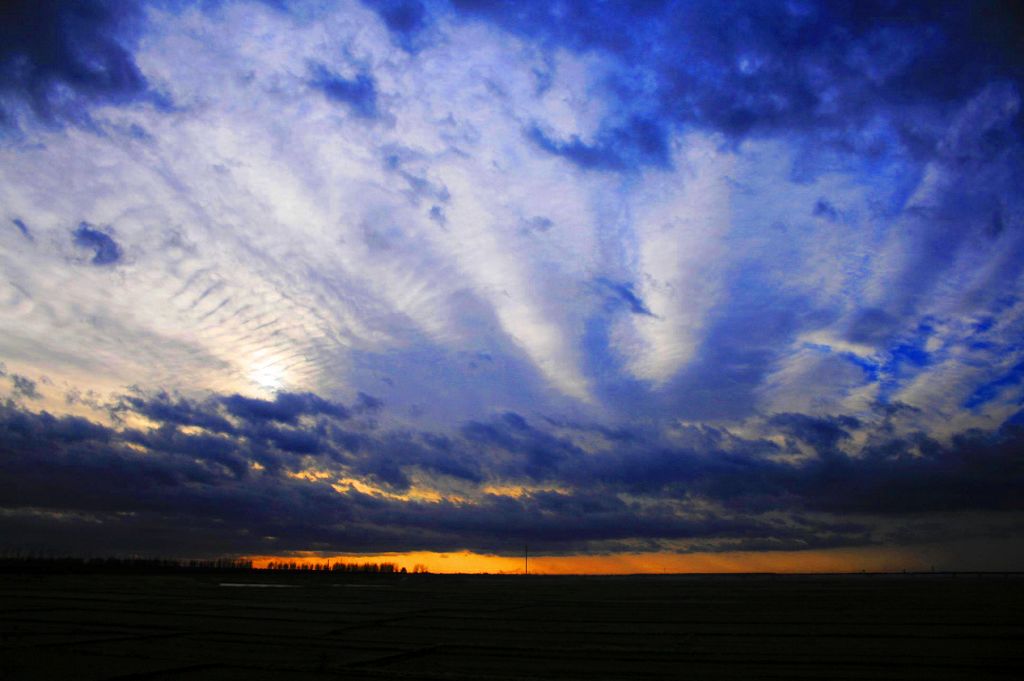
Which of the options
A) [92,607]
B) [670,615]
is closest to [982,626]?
[670,615]

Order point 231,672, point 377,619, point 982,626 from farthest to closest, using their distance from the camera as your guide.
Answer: point 377,619 < point 982,626 < point 231,672

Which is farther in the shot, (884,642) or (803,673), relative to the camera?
(884,642)

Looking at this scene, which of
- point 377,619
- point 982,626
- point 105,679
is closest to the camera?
point 105,679

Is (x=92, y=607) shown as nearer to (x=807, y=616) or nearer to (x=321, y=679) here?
(x=321, y=679)

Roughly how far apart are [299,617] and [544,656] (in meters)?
11.1

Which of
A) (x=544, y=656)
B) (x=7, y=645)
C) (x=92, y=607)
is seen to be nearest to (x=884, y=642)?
(x=544, y=656)

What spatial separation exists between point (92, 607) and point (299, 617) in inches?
350

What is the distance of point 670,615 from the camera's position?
21922 mm

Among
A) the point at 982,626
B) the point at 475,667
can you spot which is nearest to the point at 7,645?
the point at 475,667

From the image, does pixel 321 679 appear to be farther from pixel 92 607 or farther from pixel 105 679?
pixel 92 607

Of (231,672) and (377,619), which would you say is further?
(377,619)

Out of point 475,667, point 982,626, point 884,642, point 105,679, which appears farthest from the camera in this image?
point 982,626

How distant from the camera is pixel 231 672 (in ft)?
32.2

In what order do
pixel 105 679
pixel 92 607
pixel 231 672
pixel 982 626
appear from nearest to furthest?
pixel 105 679 → pixel 231 672 → pixel 982 626 → pixel 92 607
